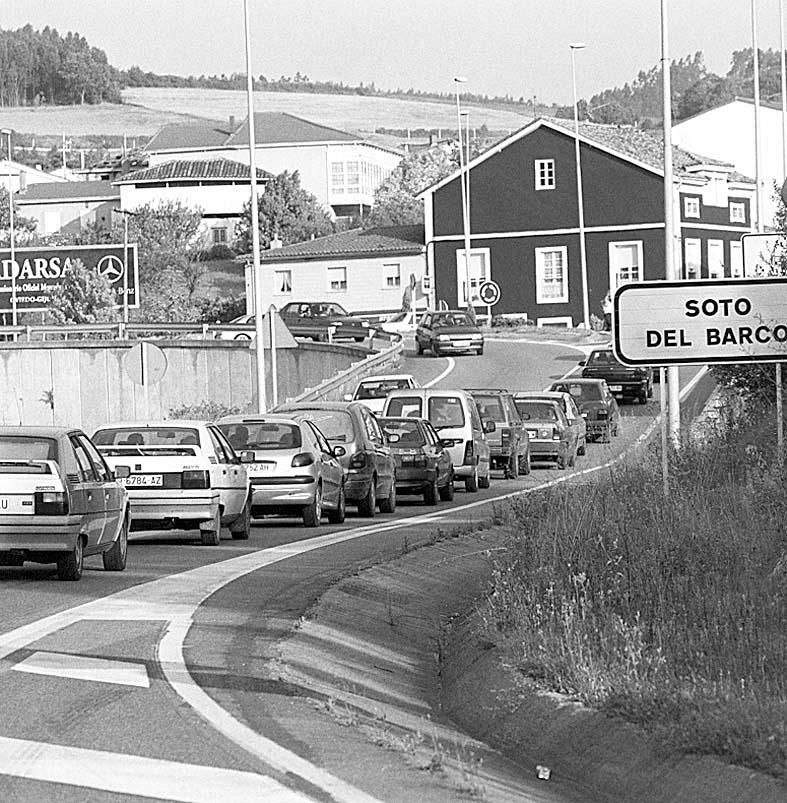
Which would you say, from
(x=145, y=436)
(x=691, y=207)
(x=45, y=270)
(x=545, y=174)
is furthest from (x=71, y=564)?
(x=691, y=207)

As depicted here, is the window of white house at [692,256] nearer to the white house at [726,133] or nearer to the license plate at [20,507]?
the white house at [726,133]

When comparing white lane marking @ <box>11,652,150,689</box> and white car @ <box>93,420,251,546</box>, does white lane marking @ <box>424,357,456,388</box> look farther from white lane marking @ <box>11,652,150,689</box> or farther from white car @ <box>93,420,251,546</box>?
white lane marking @ <box>11,652,150,689</box>

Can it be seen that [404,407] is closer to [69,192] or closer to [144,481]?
[144,481]

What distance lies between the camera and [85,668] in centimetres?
1084

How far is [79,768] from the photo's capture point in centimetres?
798

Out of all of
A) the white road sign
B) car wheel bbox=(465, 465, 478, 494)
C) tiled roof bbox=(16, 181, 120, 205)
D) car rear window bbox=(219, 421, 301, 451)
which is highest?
tiled roof bbox=(16, 181, 120, 205)

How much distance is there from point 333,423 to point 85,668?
15.8 m

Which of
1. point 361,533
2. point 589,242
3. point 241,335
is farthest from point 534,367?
point 361,533

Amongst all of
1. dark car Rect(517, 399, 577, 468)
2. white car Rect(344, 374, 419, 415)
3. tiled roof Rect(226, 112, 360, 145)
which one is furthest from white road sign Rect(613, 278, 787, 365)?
tiled roof Rect(226, 112, 360, 145)

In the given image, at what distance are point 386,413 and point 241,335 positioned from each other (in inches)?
1161

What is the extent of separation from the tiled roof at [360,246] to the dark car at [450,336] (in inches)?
944

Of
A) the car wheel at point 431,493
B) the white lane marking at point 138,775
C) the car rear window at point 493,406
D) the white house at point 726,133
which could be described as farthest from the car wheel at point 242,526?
the white house at point 726,133

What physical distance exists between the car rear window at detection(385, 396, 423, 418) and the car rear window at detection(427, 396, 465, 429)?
1.05 feet

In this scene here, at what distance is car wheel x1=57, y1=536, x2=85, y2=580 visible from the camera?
16.0 m
